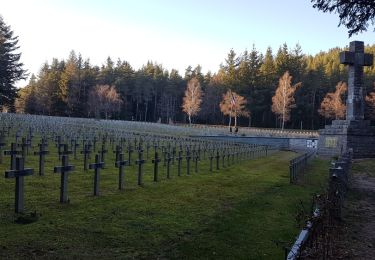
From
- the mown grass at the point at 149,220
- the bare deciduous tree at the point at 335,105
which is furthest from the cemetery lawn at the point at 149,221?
the bare deciduous tree at the point at 335,105

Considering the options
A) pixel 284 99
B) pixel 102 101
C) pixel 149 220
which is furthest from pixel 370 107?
pixel 149 220

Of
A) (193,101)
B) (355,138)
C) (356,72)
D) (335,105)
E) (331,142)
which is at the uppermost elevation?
(356,72)

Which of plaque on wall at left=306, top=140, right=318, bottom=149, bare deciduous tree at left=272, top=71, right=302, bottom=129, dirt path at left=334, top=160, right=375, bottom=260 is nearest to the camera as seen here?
dirt path at left=334, top=160, right=375, bottom=260

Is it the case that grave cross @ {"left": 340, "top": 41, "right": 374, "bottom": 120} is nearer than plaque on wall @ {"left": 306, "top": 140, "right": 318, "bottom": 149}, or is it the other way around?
grave cross @ {"left": 340, "top": 41, "right": 374, "bottom": 120}

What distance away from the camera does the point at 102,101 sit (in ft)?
270

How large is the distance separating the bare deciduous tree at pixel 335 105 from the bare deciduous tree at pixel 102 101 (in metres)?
38.6

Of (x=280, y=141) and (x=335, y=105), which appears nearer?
(x=280, y=141)

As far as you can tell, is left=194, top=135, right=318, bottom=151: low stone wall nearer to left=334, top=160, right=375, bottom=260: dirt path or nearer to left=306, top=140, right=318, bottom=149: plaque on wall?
left=306, top=140, right=318, bottom=149: plaque on wall

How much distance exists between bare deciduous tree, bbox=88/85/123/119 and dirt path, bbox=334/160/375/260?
2708 inches

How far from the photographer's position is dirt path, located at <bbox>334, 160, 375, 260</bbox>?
787 cm

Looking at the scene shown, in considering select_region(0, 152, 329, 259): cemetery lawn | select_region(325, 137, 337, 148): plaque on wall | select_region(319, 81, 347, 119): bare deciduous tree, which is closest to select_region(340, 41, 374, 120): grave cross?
select_region(325, 137, 337, 148): plaque on wall

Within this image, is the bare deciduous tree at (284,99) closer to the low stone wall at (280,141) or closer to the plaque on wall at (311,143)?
the low stone wall at (280,141)

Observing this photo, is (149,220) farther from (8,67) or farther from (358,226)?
(8,67)

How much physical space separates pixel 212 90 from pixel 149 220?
270ft
